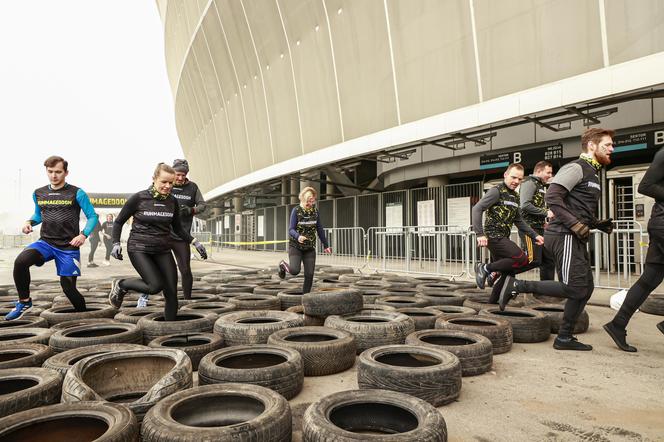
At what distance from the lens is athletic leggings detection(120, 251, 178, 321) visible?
4336 millimetres

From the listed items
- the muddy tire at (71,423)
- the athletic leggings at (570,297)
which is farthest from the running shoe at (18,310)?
the athletic leggings at (570,297)

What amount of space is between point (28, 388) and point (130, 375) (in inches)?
23.2

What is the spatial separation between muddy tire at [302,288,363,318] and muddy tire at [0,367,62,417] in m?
2.41

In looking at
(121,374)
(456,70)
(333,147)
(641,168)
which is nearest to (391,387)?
(121,374)

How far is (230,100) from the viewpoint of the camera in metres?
24.8

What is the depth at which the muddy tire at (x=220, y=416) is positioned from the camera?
1.90 m

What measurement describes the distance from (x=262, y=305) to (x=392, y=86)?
981 centimetres

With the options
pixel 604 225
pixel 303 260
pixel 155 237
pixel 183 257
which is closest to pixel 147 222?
pixel 155 237

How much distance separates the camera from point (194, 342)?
392 centimetres

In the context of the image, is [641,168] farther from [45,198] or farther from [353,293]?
[45,198]

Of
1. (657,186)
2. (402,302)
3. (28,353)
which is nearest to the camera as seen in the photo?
(28,353)

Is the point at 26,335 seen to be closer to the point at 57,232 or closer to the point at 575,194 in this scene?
the point at 57,232

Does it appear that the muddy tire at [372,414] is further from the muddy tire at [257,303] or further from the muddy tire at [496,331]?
the muddy tire at [257,303]

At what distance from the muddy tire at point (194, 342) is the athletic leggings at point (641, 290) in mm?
3663
